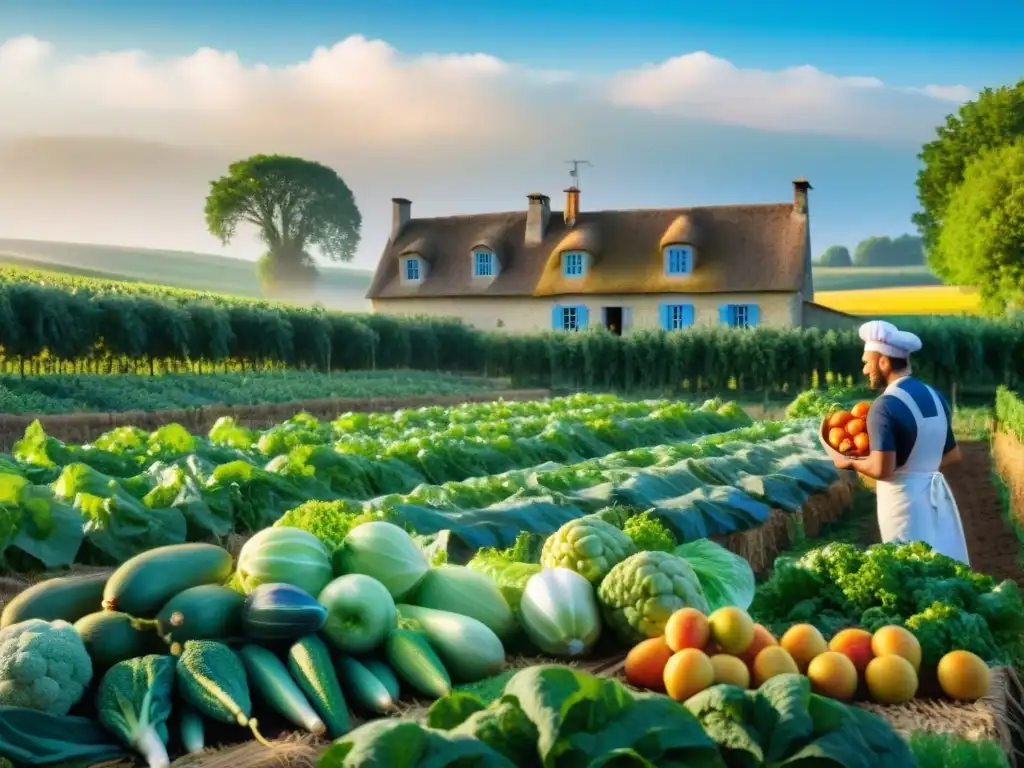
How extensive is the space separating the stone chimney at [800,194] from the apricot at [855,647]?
41.5 metres

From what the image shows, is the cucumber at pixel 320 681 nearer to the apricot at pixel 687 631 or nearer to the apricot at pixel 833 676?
the apricot at pixel 687 631

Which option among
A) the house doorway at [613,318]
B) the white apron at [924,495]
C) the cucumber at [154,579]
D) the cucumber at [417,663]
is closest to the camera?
the cucumber at [417,663]

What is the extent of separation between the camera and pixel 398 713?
320cm

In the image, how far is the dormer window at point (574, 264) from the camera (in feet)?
145

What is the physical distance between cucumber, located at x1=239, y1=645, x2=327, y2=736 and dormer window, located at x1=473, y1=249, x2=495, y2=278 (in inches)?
1695

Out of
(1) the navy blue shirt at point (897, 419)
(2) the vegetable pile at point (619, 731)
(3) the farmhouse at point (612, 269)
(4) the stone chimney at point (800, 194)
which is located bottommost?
(2) the vegetable pile at point (619, 731)

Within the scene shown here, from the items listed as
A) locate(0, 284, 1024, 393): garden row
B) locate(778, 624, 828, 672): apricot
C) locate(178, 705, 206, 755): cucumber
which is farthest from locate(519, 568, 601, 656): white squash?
locate(0, 284, 1024, 393): garden row

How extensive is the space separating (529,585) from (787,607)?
5.06ft

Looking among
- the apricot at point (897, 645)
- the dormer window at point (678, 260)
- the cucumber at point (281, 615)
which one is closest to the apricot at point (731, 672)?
the apricot at point (897, 645)

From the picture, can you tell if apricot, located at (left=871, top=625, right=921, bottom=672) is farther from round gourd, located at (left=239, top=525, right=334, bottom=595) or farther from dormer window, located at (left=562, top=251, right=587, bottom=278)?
dormer window, located at (left=562, top=251, right=587, bottom=278)

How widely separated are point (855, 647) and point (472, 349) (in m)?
34.8

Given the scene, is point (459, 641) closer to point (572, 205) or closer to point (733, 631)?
point (733, 631)

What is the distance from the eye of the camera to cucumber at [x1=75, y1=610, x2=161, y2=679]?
10.5 ft

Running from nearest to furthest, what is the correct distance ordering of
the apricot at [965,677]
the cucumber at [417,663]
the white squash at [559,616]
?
the cucumber at [417,663] → the apricot at [965,677] → the white squash at [559,616]
